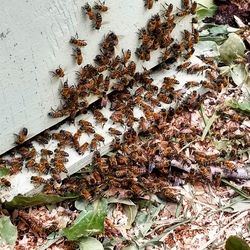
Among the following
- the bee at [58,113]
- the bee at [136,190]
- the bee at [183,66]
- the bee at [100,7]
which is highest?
the bee at [100,7]

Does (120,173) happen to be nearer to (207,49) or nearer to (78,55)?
(78,55)

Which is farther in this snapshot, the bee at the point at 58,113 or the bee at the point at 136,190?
the bee at the point at 58,113

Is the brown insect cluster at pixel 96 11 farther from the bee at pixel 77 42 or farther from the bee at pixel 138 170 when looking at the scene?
the bee at pixel 138 170

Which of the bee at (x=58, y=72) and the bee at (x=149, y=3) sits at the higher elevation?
the bee at (x=149, y=3)

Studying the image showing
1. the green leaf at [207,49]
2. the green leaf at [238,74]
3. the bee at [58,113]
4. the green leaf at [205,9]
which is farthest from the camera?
the green leaf at [205,9]

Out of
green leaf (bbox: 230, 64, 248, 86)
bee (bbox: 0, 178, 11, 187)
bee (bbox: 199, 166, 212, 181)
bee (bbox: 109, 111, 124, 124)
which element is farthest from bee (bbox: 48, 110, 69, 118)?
green leaf (bbox: 230, 64, 248, 86)

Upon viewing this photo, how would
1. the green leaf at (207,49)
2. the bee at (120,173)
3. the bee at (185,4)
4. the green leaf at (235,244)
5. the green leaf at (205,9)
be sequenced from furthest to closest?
the green leaf at (205,9), the green leaf at (207,49), the bee at (185,4), the bee at (120,173), the green leaf at (235,244)

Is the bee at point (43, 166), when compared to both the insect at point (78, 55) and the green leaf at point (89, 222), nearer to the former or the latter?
the green leaf at point (89, 222)

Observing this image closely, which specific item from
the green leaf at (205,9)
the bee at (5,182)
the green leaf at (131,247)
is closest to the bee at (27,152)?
the bee at (5,182)
